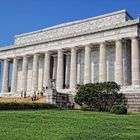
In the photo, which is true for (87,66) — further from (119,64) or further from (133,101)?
(133,101)

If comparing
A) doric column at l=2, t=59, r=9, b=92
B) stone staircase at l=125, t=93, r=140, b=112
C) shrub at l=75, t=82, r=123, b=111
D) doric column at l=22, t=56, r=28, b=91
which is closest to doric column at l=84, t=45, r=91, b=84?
stone staircase at l=125, t=93, r=140, b=112

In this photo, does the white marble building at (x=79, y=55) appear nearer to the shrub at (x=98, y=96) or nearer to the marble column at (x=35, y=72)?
the marble column at (x=35, y=72)

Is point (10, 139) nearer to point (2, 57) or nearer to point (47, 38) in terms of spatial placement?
point (47, 38)

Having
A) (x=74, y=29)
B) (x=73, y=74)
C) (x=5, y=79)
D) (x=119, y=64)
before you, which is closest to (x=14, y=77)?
(x=5, y=79)

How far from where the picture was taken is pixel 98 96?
41625 millimetres

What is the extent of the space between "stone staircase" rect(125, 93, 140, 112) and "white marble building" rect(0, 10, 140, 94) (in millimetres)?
2850

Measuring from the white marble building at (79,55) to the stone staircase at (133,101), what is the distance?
285cm

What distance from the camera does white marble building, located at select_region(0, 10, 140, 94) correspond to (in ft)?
189

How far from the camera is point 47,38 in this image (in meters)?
71.0

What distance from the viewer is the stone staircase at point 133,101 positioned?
43.6 meters

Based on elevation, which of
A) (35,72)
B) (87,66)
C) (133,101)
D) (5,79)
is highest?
(87,66)

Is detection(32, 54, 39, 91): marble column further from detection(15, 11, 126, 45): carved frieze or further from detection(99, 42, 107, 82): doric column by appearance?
detection(99, 42, 107, 82): doric column

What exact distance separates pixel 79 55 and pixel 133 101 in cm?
2685

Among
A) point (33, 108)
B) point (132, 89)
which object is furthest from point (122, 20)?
point (33, 108)
